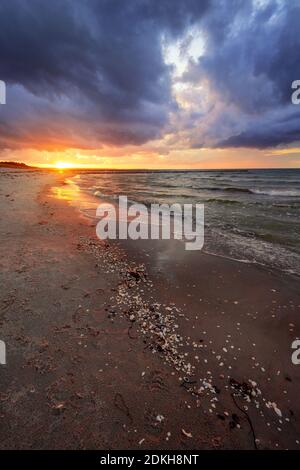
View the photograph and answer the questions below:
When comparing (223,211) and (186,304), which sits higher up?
(223,211)

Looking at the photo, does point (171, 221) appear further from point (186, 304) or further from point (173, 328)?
point (173, 328)

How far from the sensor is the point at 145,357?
3824 mm

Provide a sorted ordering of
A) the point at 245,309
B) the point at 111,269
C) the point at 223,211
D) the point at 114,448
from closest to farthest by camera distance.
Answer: the point at 114,448 < the point at 245,309 < the point at 111,269 < the point at 223,211

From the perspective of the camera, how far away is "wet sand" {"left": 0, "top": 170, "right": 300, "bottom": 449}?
9.25 ft

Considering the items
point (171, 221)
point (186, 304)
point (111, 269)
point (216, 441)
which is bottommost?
point (216, 441)

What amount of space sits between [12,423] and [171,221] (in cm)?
1209

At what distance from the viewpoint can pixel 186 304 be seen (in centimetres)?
539

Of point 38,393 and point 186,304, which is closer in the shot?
point 38,393

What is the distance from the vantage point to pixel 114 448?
2.67 m

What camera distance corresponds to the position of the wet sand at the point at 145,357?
282 centimetres

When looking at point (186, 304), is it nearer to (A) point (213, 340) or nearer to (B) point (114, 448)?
(A) point (213, 340)

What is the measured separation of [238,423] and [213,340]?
141 centimetres

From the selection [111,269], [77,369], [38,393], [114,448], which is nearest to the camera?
[114,448]

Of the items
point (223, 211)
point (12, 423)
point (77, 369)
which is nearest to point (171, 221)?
point (223, 211)
